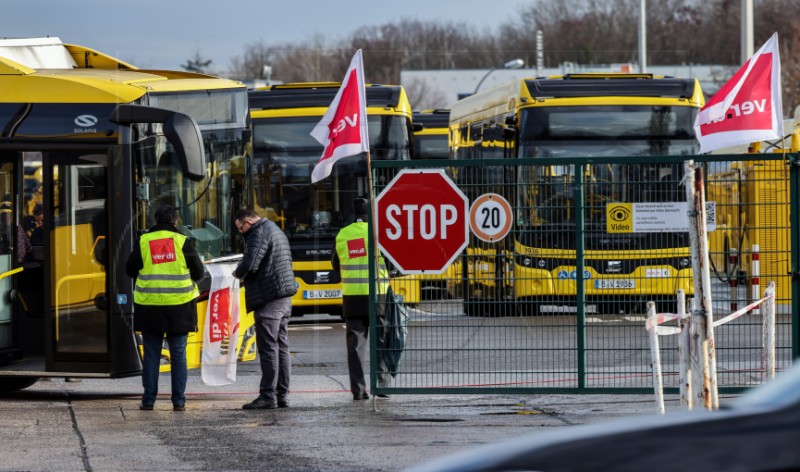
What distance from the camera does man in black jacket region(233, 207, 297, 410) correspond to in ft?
36.0

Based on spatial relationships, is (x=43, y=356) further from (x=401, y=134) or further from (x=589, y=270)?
(x=401, y=134)

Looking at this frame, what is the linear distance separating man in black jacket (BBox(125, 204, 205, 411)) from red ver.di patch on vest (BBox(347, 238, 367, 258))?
1.44 metres

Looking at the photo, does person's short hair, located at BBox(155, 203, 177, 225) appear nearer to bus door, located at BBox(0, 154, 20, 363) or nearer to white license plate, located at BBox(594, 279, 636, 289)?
bus door, located at BBox(0, 154, 20, 363)

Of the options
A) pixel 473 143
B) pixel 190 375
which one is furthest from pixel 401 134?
pixel 190 375

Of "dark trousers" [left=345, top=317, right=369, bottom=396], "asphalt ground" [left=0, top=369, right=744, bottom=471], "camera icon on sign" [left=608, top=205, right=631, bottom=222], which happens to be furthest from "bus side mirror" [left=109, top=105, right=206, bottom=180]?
"camera icon on sign" [left=608, top=205, right=631, bottom=222]

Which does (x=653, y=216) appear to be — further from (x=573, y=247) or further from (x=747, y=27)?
(x=747, y=27)

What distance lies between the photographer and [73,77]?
1166 cm

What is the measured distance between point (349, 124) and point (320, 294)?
9.01 metres

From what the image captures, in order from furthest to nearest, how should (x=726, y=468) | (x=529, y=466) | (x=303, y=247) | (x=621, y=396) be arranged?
(x=303, y=247) → (x=621, y=396) → (x=529, y=466) → (x=726, y=468)

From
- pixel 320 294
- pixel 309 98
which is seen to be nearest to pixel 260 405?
pixel 320 294

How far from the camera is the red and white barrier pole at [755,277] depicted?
33.3 feet

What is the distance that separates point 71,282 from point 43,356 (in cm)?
90

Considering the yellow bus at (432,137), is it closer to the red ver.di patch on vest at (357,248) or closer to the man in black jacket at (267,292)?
the red ver.di patch on vest at (357,248)

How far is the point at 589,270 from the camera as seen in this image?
10.4m
